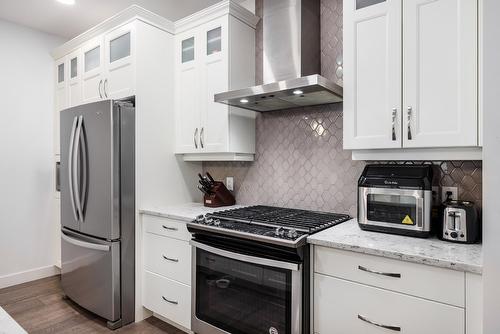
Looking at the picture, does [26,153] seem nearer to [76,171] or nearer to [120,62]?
[76,171]

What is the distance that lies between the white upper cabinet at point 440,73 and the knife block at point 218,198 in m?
1.57

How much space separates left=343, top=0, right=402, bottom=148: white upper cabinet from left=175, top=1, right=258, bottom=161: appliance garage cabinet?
37.9 inches

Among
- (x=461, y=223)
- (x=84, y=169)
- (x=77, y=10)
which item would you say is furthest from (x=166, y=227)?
(x=77, y=10)

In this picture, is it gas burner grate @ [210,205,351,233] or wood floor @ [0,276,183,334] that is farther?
wood floor @ [0,276,183,334]

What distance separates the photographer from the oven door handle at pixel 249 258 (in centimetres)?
162

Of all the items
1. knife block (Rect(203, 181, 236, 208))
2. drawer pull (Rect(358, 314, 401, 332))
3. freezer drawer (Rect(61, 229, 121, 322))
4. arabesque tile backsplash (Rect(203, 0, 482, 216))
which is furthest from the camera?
knife block (Rect(203, 181, 236, 208))

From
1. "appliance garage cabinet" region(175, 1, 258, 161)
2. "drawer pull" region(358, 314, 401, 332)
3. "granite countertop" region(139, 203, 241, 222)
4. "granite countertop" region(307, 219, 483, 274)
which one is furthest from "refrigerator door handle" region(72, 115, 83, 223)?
"drawer pull" region(358, 314, 401, 332)

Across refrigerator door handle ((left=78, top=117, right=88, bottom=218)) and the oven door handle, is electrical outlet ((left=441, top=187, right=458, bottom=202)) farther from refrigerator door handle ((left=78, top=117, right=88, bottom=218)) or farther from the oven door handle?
refrigerator door handle ((left=78, top=117, right=88, bottom=218))

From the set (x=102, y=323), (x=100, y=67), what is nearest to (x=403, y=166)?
(x=102, y=323)

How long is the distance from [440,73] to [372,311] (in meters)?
1.20

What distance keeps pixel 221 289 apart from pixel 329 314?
0.70m

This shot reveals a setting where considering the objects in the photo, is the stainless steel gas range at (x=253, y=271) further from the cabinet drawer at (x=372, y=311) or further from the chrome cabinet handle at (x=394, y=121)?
the chrome cabinet handle at (x=394, y=121)

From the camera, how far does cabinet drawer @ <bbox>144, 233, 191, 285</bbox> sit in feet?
7.45

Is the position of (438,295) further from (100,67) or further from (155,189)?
(100,67)
